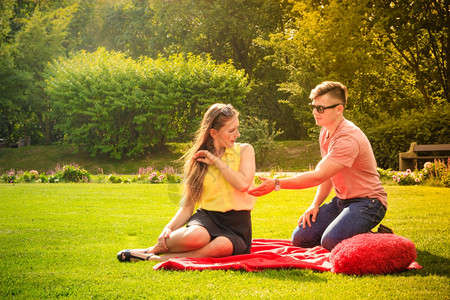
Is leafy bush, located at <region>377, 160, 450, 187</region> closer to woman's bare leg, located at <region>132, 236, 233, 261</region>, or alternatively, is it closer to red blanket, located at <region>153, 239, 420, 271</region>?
red blanket, located at <region>153, 239, 420, 271</region>

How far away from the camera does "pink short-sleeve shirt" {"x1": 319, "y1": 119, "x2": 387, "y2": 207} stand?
464cm

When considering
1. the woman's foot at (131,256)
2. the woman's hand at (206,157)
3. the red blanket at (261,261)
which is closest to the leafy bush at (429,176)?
the red blanket at (261,261)

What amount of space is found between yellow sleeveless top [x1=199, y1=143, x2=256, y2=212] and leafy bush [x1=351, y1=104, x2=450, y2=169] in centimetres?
1298

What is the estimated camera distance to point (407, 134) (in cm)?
1672

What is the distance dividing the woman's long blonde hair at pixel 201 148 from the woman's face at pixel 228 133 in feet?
0.11

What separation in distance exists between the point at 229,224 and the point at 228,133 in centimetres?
86

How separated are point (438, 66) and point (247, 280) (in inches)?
808

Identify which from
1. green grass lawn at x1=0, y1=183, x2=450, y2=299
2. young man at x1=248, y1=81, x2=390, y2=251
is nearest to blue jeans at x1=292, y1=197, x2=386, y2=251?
young man at x1=248, y1=81, x2=390, y2=251

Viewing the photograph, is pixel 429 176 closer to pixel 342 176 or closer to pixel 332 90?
pixel 342 176

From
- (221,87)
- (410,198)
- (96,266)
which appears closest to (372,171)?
(96,266)

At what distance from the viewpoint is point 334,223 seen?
488cm

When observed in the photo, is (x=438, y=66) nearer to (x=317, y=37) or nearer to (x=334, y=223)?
(x=317, y=37)

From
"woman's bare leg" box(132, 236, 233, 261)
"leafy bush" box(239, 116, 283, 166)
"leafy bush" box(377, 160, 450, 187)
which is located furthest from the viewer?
"leafy bush" box(239, 116, 283, 166)

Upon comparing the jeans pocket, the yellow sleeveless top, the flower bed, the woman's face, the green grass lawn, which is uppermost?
the woman's face
